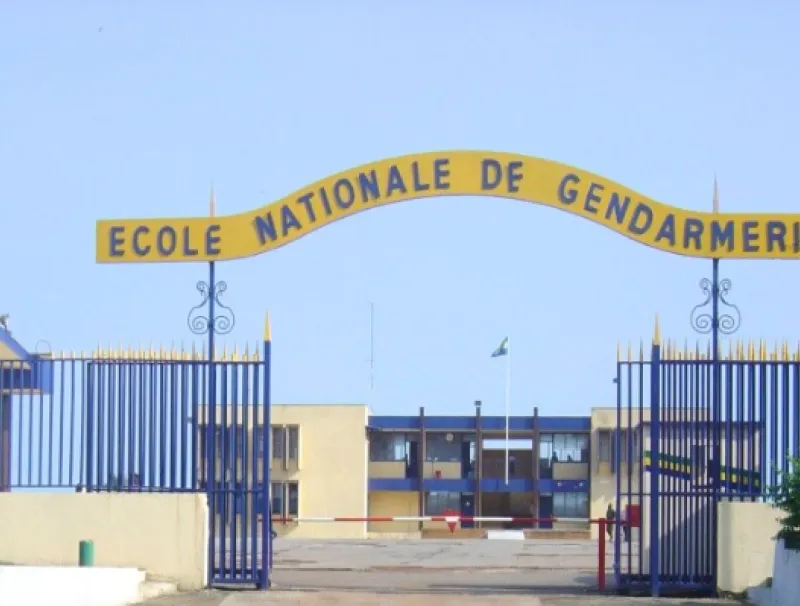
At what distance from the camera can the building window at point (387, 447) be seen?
7350 cm

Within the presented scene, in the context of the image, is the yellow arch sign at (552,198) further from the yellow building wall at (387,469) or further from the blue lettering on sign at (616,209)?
the yellow building wall at (387,469)

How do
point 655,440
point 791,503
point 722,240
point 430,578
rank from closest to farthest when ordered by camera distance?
1. point 791,503
2. point 655,440
3. point 722,240
4. point 430,578

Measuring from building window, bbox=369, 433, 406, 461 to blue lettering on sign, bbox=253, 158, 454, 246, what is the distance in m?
54.9

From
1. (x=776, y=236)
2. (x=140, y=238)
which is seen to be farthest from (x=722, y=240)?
(x=140, y=238)

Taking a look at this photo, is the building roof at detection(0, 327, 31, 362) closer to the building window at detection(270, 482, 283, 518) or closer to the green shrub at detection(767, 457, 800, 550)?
the green shrub at detection(767, 457, 800, 550)

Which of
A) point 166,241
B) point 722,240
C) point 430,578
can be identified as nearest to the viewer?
point 722,240

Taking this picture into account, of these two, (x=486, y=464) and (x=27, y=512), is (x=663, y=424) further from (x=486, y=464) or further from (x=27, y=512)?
(x=486, y=464)

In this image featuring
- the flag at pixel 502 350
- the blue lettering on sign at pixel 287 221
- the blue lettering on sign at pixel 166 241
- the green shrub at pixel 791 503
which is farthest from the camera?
the flag at pixel 502 350

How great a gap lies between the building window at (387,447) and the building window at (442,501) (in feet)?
7.37

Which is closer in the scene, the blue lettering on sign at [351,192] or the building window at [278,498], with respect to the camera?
the blue lettering on sign at [351,192]

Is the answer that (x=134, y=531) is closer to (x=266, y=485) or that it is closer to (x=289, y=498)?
(x=266, y=485)

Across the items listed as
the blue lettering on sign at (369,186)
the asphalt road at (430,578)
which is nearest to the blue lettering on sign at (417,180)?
the blue lettering on sign at (369,186)

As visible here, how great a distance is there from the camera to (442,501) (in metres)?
72.9

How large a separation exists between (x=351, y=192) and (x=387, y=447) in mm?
55503
